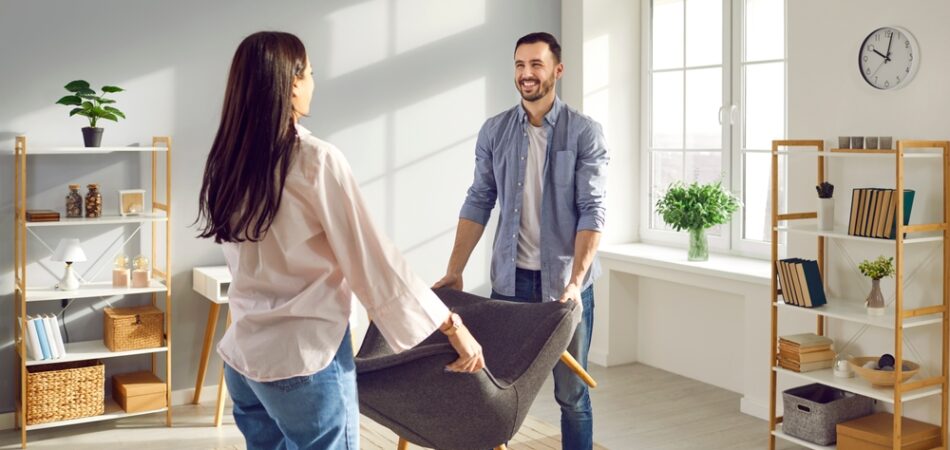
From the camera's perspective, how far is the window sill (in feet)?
15.3

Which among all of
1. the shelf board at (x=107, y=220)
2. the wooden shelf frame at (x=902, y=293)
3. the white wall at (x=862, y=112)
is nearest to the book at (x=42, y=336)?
the shelf board at (x=107, y=220)

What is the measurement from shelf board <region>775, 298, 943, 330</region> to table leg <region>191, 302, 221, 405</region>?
2578 mm

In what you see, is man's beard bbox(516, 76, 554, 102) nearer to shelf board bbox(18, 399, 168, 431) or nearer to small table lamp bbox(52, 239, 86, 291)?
small table lamp bbox(52, 239, 86, 291)

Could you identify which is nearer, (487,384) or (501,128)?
(487,384)

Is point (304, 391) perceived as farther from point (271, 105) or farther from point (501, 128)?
point (501, 128)

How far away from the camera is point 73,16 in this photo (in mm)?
4477

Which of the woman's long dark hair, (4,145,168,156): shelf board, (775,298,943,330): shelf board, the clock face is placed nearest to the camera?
the woman's long dark hair

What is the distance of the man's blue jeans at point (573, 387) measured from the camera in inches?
128

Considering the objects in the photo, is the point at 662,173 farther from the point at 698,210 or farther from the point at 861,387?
the point at 861,387

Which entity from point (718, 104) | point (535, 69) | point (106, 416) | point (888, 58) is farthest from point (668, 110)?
point (106, 416)

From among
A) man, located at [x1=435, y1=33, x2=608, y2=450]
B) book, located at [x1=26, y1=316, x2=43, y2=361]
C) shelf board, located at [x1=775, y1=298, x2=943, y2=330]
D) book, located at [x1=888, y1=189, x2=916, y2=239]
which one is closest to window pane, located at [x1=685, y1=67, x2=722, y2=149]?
shelf board, located at [x1=775, y1=298, x2=943, y2=330]

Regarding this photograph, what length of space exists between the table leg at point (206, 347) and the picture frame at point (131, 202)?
1.88ft

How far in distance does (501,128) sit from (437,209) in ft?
7.16

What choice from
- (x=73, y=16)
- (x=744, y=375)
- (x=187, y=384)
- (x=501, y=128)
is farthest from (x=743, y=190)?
(x=73, y=16)
